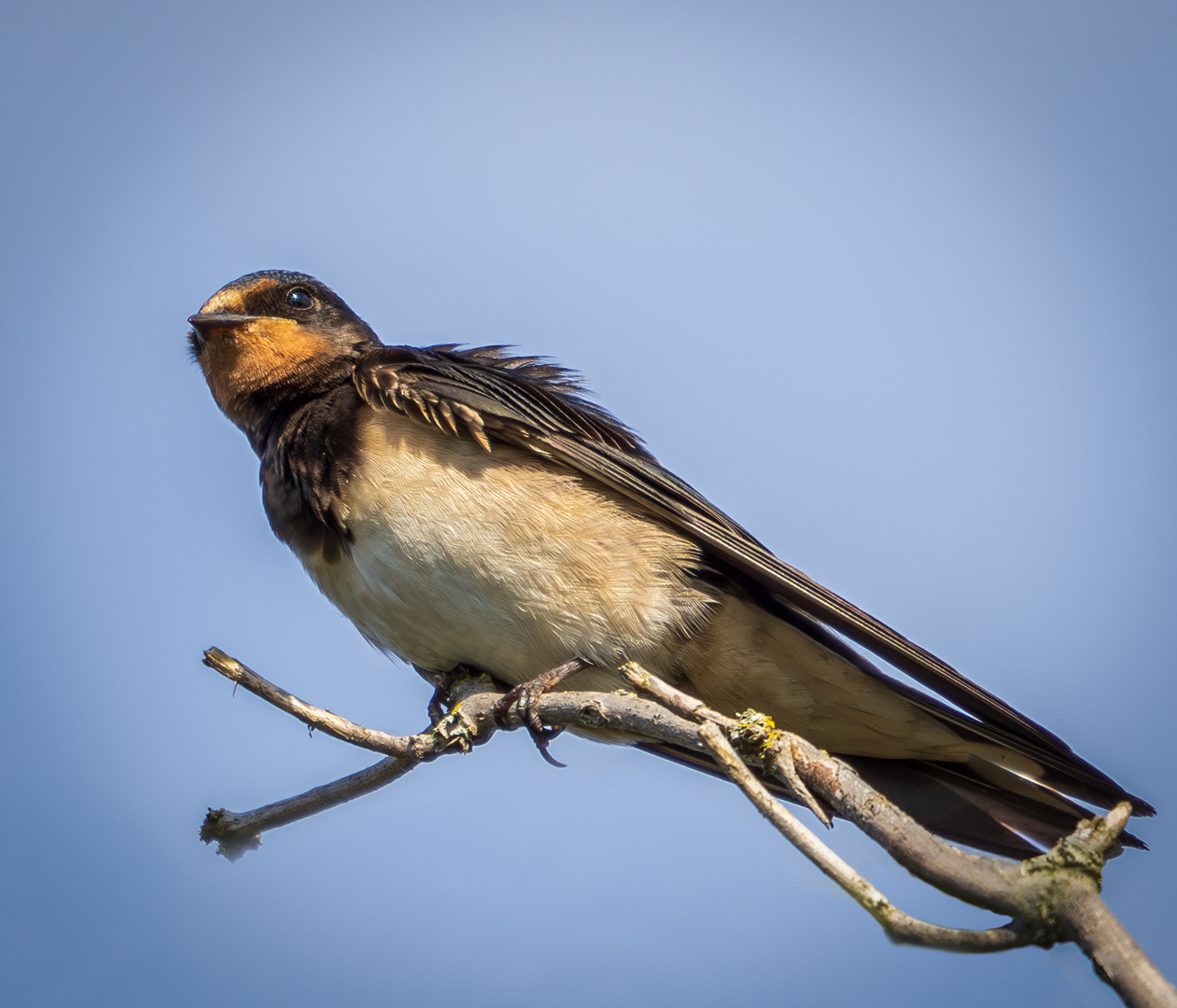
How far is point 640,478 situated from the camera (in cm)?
541

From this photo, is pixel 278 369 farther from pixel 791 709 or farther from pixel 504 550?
pixel 791 709

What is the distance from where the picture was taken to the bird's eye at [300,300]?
6.23 m

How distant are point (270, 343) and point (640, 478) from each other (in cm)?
209

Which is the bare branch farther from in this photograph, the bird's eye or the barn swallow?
the bird's eye

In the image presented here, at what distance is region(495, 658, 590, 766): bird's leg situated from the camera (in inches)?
181

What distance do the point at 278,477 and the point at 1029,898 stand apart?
3.94 m

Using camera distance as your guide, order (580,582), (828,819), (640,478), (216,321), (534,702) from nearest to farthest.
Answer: (828,819), (534,702), (580,582), (640,478), (216,321)

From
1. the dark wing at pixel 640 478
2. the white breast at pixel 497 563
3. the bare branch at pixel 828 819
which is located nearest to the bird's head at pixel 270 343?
the dark wing at pixel 640 478

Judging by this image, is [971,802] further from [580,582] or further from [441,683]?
[441,683]

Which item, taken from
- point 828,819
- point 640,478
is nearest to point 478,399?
point 640,478

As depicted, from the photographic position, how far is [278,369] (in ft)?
19.3

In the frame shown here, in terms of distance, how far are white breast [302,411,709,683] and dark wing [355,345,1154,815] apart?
113mm

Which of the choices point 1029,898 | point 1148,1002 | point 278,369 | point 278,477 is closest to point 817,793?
point 1029,898

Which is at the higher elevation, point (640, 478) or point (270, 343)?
point (640, 478)
